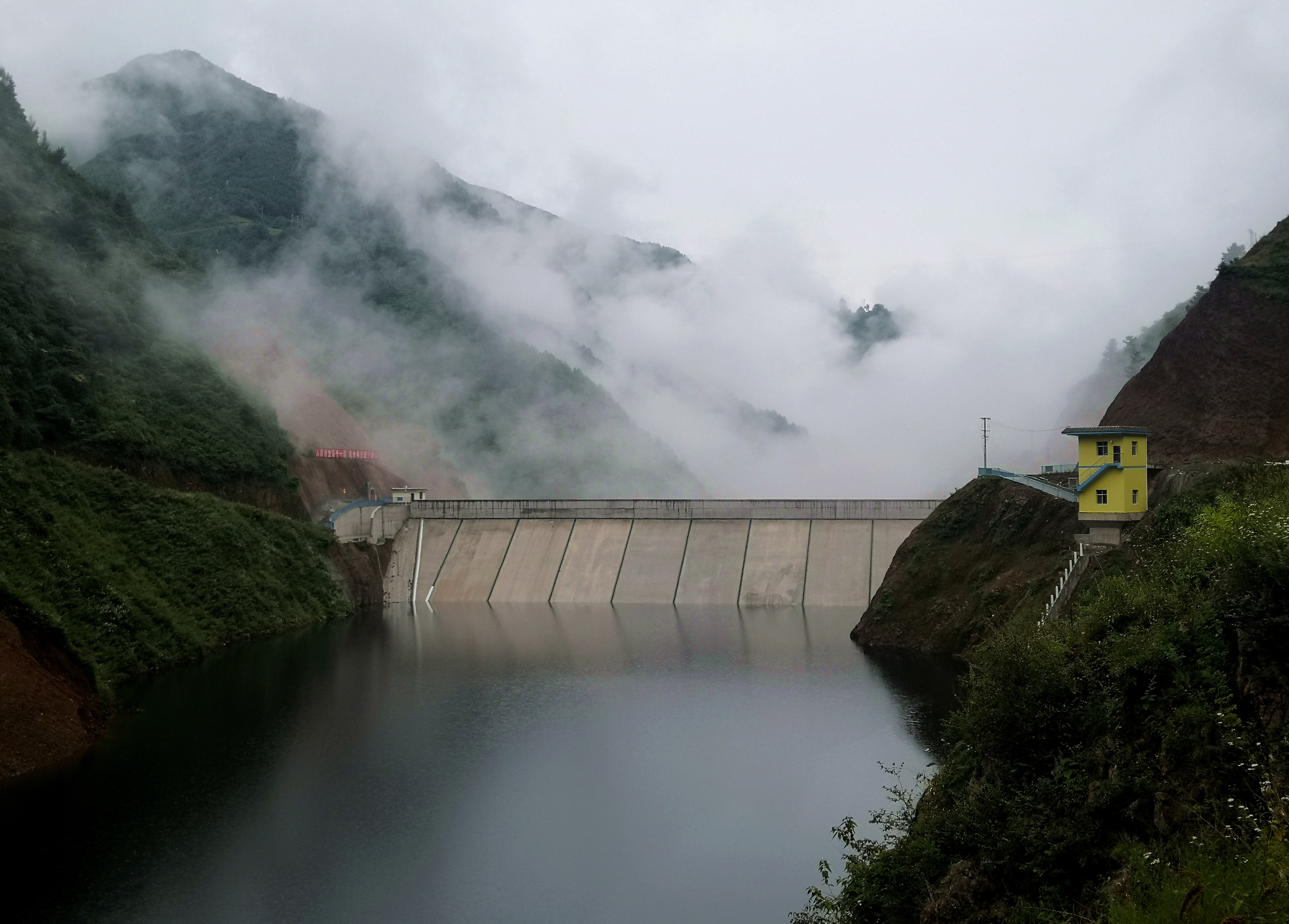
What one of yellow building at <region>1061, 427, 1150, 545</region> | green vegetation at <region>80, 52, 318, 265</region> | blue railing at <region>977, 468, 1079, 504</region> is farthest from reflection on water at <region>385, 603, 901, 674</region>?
green vegetation at <region>80, 52, 318, 265</region>

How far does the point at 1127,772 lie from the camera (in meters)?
12.0

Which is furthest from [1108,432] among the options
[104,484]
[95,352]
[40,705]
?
[95,352]

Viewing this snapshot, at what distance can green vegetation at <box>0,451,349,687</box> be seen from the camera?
30.0m

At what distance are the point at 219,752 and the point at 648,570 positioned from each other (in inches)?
1319

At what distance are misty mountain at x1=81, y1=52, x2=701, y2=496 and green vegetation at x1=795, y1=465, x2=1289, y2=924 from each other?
56.5 meters

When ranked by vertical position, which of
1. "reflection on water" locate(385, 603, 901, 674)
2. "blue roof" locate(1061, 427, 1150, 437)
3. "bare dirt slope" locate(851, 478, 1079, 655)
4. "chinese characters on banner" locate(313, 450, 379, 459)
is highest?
"chinese characters on banner" locate(313, 450, 379, 459)

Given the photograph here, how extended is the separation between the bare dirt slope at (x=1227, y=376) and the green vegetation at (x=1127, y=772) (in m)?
20.4

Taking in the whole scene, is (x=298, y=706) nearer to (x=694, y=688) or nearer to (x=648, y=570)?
(x=694, y=688)

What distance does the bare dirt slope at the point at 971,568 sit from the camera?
3186 cm

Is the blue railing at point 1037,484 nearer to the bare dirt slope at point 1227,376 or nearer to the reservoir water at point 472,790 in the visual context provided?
the bare dirt slope at point 1227,376

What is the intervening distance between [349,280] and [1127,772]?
3765 inches

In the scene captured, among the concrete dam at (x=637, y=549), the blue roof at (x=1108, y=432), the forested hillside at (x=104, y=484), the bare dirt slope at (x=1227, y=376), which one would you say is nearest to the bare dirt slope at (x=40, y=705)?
the forested hillside at (x=104, y=484)

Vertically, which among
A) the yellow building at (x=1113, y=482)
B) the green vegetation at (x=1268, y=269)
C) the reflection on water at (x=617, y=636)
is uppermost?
the green vegetation at (x=1268, y=269)

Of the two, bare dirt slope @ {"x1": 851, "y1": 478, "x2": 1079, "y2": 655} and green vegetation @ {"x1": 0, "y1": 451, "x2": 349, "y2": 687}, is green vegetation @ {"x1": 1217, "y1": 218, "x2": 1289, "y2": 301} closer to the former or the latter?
bare dirt slope @ {"x1": 851, "y1": 478, "x2": 1079, "y2": 655}
